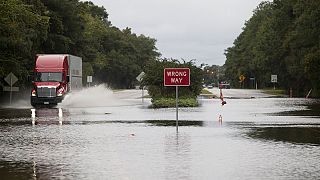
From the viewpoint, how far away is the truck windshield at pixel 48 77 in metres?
45.6

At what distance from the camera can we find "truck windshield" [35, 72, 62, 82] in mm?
→ 45562

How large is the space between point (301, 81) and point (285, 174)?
226ft

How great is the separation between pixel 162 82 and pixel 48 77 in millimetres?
9641

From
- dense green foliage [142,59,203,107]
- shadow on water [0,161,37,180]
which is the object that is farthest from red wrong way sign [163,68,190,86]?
dense green foliage [142,59,203,107]

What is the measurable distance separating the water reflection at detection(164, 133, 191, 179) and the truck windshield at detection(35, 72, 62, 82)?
25.7 m

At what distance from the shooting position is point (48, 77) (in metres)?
45.7

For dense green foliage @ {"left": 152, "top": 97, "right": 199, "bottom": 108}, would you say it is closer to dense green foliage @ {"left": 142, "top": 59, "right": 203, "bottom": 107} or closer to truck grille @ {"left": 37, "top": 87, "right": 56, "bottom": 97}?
dense green foliage @ {"left": 142, "top": 59, "right": 203, "bottom": 107}

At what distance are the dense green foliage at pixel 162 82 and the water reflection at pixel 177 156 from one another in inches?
1147

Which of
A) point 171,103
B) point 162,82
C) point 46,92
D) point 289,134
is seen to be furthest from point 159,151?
point 162,82

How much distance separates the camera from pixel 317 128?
955 inches

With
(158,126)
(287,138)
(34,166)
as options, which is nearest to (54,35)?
(158,126)

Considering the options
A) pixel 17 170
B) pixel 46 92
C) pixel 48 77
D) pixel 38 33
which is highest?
pixel 38 33

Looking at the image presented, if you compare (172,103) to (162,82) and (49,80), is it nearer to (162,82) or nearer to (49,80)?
(162,82)

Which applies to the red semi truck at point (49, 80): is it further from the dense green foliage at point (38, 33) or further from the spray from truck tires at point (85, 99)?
the dense green foliage at point (38, 33)
